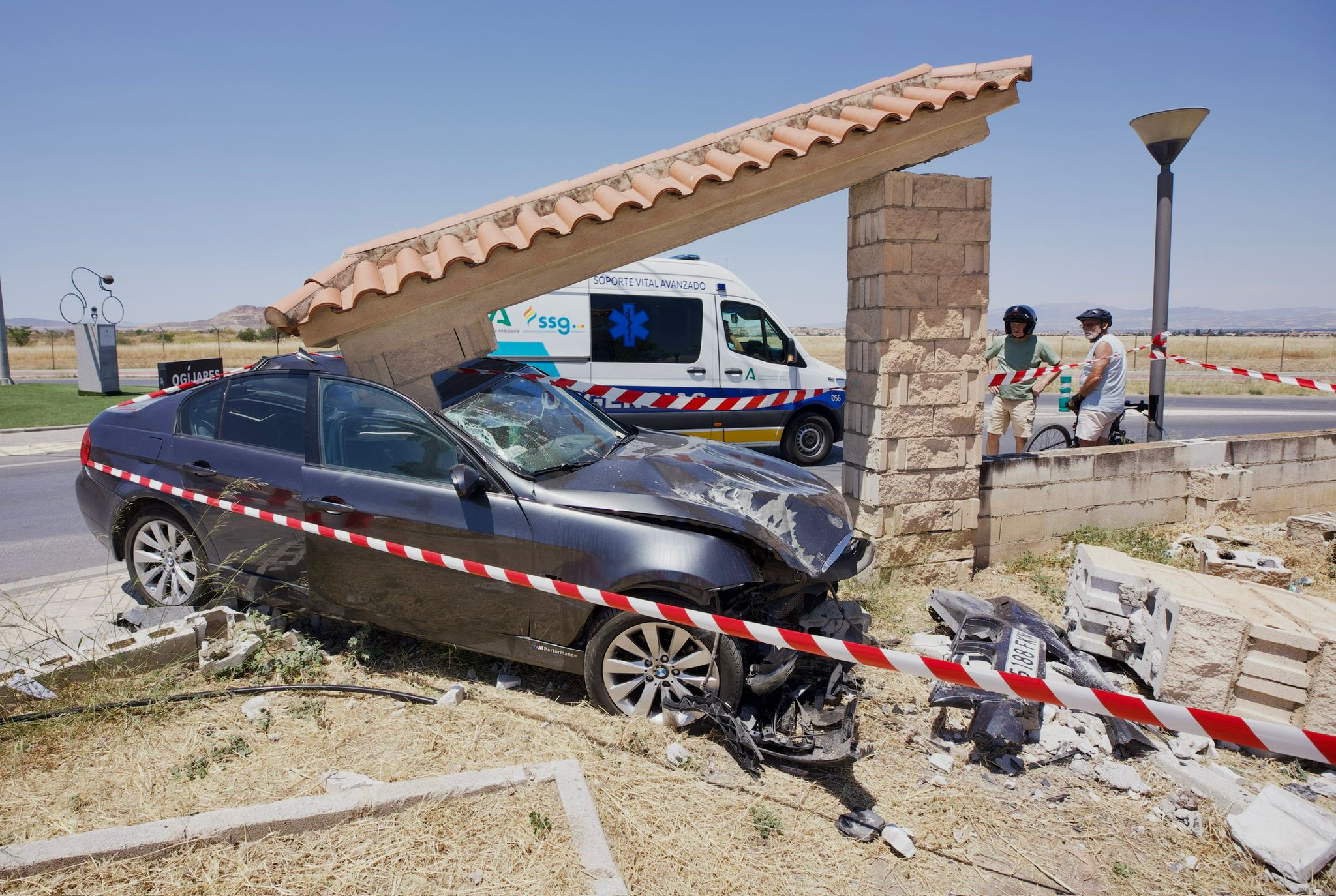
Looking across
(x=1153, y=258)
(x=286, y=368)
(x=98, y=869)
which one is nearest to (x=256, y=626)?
(x=286, y=368)

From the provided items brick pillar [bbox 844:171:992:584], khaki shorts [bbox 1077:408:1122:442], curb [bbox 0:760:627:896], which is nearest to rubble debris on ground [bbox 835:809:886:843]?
curb [bbox 0:760:627:896]

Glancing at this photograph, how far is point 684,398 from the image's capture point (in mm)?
9586

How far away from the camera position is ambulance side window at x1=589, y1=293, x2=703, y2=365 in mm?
9328

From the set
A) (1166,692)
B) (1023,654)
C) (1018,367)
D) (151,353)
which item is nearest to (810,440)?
(1018,367)

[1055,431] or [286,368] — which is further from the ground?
[286,368]

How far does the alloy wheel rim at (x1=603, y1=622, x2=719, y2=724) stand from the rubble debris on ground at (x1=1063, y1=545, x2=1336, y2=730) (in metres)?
2.40

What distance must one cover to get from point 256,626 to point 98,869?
2.11 m

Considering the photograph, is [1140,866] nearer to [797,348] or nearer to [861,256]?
[861,256]

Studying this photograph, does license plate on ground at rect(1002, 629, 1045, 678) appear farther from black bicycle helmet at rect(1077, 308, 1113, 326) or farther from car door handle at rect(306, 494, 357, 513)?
black bicycle helmet at rect(1077, 308, 1113, 326)

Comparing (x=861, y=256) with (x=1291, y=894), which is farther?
(x=861, y=256)

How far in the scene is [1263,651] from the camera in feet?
12.6

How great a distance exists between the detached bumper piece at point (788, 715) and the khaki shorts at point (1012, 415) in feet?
17.9

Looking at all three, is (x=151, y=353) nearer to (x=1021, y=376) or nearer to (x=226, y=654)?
(x=226, y=654)

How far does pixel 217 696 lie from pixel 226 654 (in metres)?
0.40
